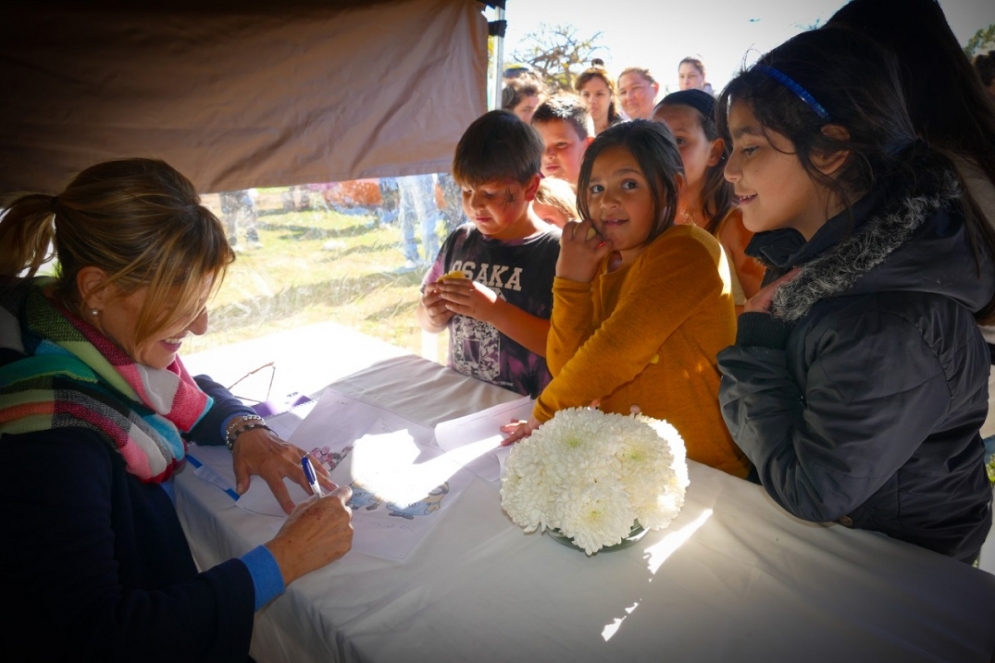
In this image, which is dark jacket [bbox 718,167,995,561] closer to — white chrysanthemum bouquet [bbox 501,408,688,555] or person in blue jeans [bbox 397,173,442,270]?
white chrysanthemum bouquet [bbox 501,408,688,555]

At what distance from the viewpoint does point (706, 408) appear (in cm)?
148

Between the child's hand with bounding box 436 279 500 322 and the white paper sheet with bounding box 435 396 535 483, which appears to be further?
the child's hand with bounding box 436 279 500 322

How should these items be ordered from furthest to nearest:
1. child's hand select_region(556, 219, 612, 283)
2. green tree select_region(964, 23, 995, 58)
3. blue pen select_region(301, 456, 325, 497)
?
green tree select_region(964, 23, 995, 58), child's hand select_region(556, 219, 612, 283), blue pen select_region(301, 456, 325, 497)

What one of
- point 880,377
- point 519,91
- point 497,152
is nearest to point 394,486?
point 880,377

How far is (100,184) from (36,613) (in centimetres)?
78

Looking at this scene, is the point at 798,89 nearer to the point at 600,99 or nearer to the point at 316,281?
the point at 600,99

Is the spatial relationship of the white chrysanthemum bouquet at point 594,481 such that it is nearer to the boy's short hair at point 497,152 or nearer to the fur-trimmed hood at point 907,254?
the fur-trimmed hood at point 907,254

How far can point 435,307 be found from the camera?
2.02 m

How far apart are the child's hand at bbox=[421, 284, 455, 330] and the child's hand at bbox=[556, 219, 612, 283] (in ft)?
1.71

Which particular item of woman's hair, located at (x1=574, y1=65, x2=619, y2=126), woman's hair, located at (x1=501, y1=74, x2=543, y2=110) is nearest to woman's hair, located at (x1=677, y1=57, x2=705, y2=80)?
woman's hair, located at (x1=574, y1=65, x2=619, y2=126)

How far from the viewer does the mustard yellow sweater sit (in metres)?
1.38

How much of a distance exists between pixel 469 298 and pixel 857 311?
1142 millimetres

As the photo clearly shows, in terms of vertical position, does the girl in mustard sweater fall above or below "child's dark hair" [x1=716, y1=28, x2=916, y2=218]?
below

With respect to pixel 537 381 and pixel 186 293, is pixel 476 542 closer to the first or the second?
pixel 186 293
